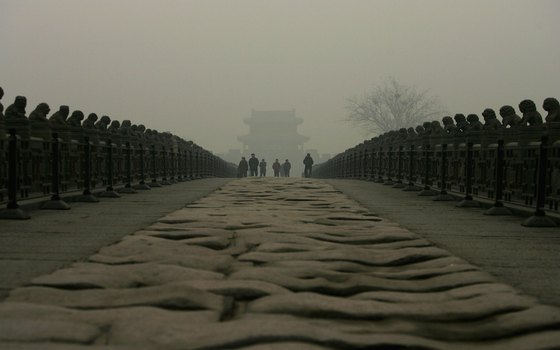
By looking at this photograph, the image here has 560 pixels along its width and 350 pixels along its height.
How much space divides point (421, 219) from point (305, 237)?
2434 millimetres

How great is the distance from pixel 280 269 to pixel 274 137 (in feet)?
297

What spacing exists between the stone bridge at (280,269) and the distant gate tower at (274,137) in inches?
3195

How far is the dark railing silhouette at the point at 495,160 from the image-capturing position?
6906mm

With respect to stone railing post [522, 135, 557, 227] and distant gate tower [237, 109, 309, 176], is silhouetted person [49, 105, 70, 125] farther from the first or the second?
distant gate tower [237, 109, 309, 176]

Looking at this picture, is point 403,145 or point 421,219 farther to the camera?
point 403,145

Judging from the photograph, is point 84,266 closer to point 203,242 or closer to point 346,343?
point 203,242

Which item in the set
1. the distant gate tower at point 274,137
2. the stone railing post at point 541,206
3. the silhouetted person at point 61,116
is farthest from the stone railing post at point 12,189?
the distant gate tower at point 274,137

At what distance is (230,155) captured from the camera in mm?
89500

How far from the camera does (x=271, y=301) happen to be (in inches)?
114

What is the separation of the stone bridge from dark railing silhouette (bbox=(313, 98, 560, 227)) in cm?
3

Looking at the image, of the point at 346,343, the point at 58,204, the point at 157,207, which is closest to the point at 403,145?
the point at 157,207

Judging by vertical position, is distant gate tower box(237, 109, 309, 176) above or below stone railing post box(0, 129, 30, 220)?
above

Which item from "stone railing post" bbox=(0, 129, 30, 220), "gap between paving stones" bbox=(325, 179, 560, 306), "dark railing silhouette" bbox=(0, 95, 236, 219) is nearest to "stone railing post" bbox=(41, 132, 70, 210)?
"dark railing silhouette" bbox=(0, 95, 236, 219)

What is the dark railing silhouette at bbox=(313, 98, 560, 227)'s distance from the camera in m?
6.91
